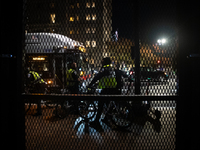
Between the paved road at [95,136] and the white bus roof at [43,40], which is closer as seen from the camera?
the paved road at [95,136]

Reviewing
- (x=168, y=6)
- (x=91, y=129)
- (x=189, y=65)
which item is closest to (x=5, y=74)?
(x=189, y=65)

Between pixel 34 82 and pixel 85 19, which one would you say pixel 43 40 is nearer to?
pixel 34 82

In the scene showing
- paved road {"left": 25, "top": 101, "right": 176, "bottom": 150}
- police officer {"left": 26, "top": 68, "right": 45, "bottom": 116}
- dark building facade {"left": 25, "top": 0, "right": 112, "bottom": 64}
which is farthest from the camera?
police officer {"left": 26, "top": 68, "right": 45, "bottom": 116}

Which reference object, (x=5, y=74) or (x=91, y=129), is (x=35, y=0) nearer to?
(x=5, y=74)

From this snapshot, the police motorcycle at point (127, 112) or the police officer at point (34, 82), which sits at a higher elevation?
the police officer at point (34, 82)

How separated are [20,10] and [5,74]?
702 mm

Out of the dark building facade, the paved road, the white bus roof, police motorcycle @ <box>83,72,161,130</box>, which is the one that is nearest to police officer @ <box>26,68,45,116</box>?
the white bus roof

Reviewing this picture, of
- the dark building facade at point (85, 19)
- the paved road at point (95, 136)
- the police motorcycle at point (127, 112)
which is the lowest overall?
the paved road at point (95, 136)

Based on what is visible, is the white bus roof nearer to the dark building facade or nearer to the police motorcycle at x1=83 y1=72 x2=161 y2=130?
the dark building facade

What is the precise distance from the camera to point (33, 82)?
5.22 m

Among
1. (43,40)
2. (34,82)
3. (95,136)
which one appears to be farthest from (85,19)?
(43,40)

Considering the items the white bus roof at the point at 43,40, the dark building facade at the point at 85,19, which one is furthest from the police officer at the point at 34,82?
the dark building facade at the point at 85,19

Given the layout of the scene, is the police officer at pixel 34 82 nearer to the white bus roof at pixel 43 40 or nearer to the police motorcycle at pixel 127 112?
the white bus roof at pixel 43 40

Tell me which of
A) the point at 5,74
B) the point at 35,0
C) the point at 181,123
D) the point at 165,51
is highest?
the point at 35,0
